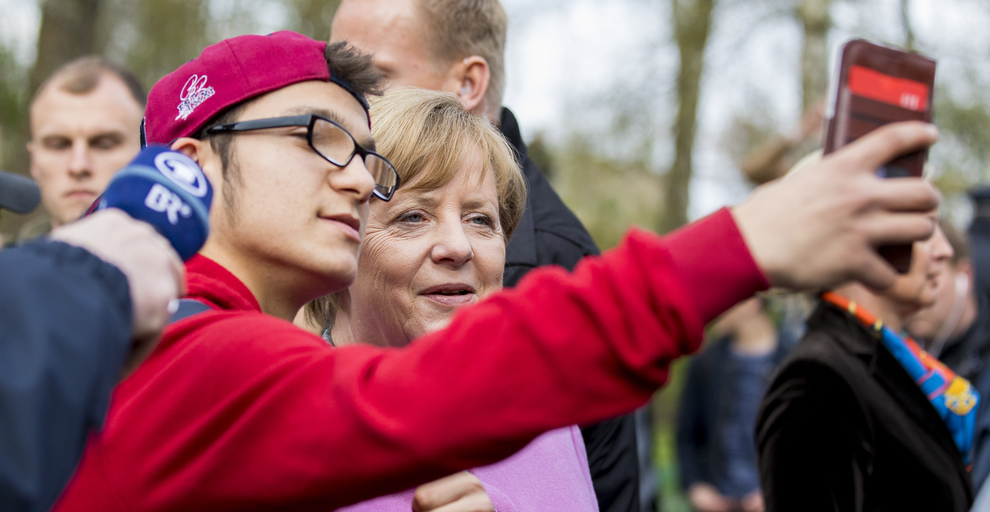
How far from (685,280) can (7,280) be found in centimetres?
76

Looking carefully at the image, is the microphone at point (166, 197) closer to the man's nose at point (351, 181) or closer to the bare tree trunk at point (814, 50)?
the man's nose at point (351, 181)

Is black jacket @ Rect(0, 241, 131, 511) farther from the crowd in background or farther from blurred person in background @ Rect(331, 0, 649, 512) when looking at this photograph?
blurred person in background @ Rect(331, 0, 649, 512)

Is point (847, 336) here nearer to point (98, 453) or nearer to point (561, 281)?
point (561, 281)

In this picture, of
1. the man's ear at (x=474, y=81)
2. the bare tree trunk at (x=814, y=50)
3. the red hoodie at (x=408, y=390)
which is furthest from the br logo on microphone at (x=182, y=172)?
the bare tree trunk at (x=814, y=50)

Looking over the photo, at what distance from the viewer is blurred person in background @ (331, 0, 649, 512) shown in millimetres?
2627

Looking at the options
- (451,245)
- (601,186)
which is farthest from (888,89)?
(601,186)

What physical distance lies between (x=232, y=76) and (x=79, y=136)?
7.98 ft

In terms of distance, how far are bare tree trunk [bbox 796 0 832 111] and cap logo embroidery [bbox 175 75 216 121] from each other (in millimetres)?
9044

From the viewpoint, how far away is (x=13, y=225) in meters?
6.23

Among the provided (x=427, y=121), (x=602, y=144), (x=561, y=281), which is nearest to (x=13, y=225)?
(x=427, y=121)

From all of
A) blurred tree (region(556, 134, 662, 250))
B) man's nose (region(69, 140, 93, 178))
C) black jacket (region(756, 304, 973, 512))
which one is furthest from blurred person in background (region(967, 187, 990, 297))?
blurred tree (region(556, 134, 662, 250))

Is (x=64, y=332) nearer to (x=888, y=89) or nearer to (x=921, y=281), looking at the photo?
(x=888, y=89)

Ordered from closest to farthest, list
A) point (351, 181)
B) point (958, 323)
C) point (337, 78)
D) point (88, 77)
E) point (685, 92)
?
point (351, 181), point (337, 78), point (88, 77), point (958, 323), point (685, 92)

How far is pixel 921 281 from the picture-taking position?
11.0ft
